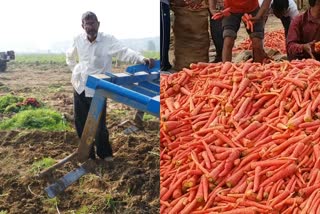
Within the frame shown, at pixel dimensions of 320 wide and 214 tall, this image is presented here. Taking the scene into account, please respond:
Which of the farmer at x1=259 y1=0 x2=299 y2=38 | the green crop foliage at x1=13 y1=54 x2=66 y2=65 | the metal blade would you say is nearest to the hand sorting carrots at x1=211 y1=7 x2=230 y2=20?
the farmer at x1=259 y1=0 x2=299 y2=38

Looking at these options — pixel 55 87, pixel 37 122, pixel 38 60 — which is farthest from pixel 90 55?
pixel 38 60

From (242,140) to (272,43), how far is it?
3.74 meters

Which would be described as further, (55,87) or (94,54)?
(55,87)

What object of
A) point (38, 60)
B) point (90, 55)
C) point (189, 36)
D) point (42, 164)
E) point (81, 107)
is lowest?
point (38, 60)

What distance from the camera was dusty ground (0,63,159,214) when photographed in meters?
3.37

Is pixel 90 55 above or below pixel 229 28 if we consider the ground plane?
below

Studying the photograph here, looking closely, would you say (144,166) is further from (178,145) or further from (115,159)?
(178,145)

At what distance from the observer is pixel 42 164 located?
4105mm

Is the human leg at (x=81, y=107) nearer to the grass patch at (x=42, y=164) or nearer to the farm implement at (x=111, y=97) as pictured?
the farm implement at (x=111, y=97)

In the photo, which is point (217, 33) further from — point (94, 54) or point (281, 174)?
point (281, 174)

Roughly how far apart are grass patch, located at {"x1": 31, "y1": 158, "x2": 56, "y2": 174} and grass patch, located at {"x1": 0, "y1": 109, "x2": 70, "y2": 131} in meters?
1.05

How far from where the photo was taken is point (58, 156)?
4.36 m

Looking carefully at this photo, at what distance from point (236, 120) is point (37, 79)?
8.46 meters

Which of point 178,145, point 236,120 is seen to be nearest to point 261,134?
point 236,120
